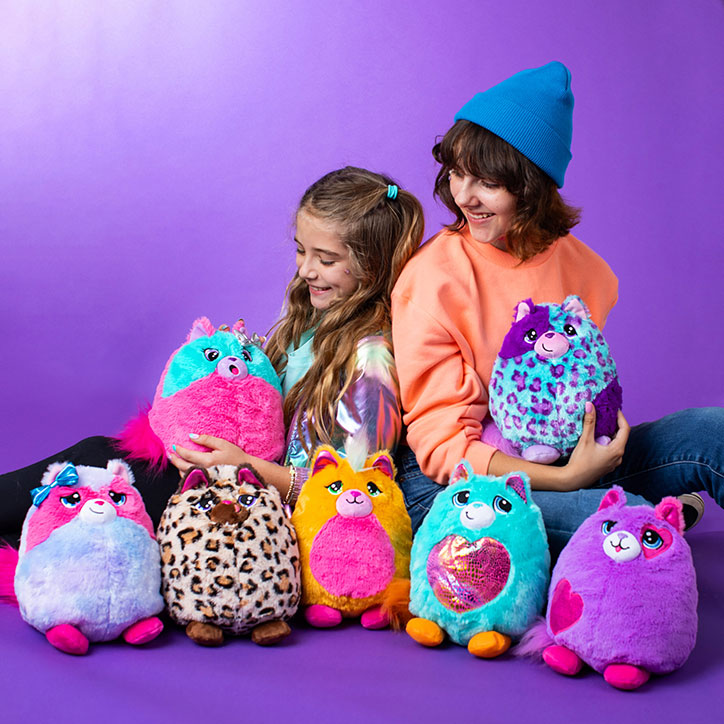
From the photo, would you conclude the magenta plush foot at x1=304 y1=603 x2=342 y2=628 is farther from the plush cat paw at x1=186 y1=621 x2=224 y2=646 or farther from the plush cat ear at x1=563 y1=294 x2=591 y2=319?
the plush cat ear at x1=563 y1=294 x2=591 y2=319

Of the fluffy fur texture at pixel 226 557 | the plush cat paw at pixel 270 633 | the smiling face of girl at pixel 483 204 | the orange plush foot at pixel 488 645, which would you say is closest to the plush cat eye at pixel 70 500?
the fluffy fur texture at pixel 226 557

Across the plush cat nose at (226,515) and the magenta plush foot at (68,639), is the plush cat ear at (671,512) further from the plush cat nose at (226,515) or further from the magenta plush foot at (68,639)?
the magenta plush foot at (68,639)

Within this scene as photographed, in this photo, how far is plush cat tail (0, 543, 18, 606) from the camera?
186 cm

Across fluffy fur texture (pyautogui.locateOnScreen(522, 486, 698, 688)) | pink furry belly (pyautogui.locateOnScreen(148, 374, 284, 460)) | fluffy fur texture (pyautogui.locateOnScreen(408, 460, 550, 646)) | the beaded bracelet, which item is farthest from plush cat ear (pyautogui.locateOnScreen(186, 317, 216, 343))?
Result: fluffy fur texture (pyautogui.locateOnScreen(522, 486, 698, 688))

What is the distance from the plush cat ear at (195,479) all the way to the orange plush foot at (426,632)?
1.49 feet

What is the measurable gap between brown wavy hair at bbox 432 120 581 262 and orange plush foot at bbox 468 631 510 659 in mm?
820

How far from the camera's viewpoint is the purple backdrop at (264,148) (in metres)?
Result: 3.47

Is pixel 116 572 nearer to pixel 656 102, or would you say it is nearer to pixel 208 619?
pixel 208 619

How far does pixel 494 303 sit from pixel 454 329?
0.14m

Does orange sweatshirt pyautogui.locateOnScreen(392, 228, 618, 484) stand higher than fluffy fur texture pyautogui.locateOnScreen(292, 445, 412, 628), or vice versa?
orange sweatshirt pyautogui.locateOnScreen(392, 228, 618, 484)

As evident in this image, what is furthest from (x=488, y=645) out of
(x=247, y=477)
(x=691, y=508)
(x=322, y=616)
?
(x=691, y=508)

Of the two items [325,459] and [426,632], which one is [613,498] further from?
[325,459]

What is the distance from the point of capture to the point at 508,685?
1564 millimetres

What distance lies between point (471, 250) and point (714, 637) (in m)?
0.90
